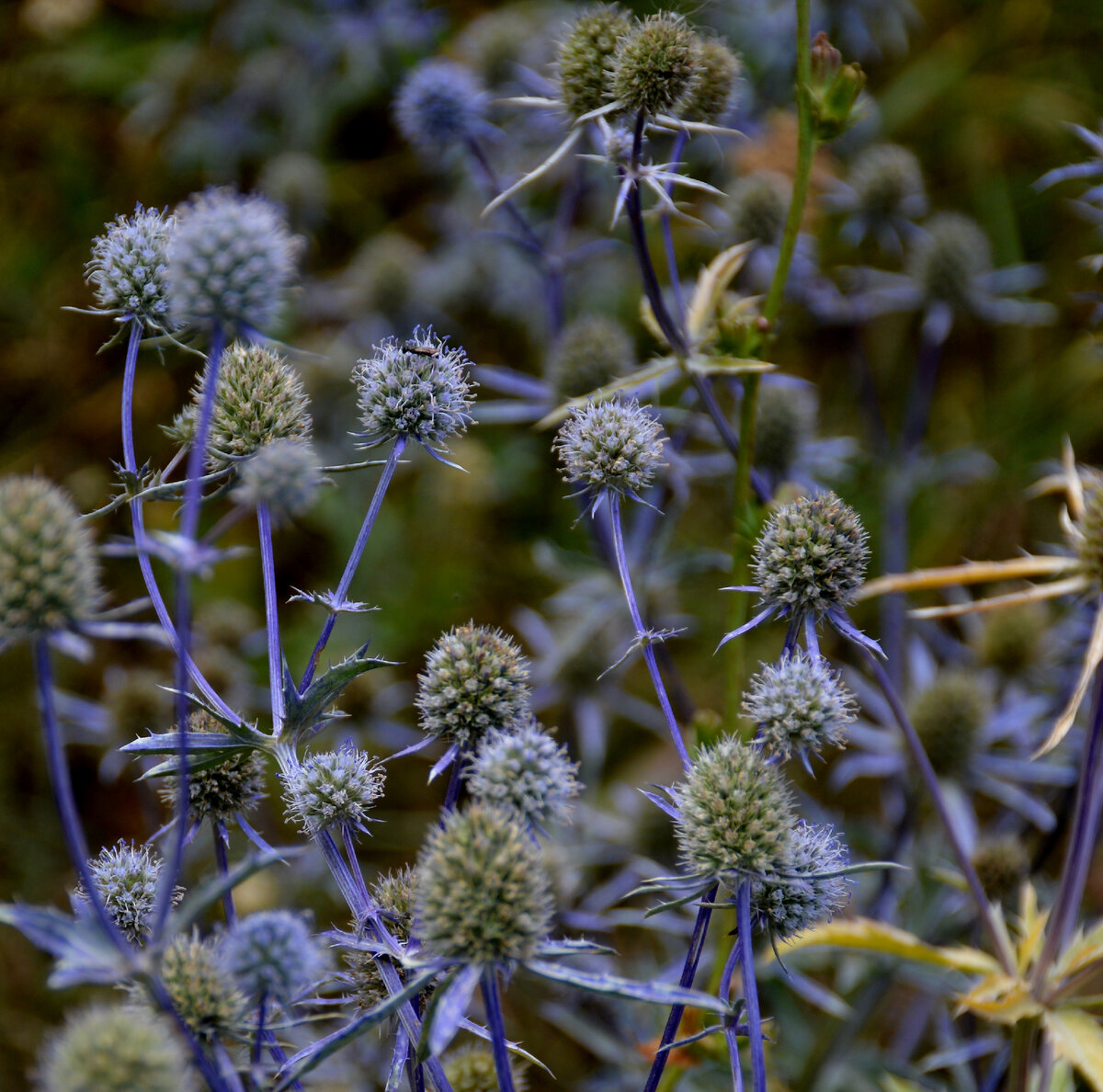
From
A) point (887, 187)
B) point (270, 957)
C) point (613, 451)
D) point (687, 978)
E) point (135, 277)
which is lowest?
point (687, 978)

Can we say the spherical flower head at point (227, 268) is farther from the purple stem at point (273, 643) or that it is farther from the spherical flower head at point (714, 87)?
the spherical flower head at point (714, 87)

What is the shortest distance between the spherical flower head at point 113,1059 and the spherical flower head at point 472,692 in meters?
0.51

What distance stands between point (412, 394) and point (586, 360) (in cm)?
125

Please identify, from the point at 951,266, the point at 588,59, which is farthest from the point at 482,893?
the point at 951,266

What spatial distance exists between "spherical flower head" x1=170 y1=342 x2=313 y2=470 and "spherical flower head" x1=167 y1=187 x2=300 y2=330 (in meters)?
0.26

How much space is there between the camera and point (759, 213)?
2.68m

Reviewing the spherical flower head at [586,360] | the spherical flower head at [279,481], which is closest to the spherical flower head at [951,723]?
the spherical flower head at [586,360]

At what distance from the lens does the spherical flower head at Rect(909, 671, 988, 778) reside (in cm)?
251

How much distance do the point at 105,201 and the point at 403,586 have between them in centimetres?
210

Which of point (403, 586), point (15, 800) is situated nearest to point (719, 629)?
point (403, 586)

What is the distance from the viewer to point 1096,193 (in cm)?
186

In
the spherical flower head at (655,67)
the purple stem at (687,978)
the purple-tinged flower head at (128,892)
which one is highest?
the spherical flower head at (655,67)

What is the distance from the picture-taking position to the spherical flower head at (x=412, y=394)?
55.7 inches

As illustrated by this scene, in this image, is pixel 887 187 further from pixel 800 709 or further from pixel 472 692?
pixel 472 692
